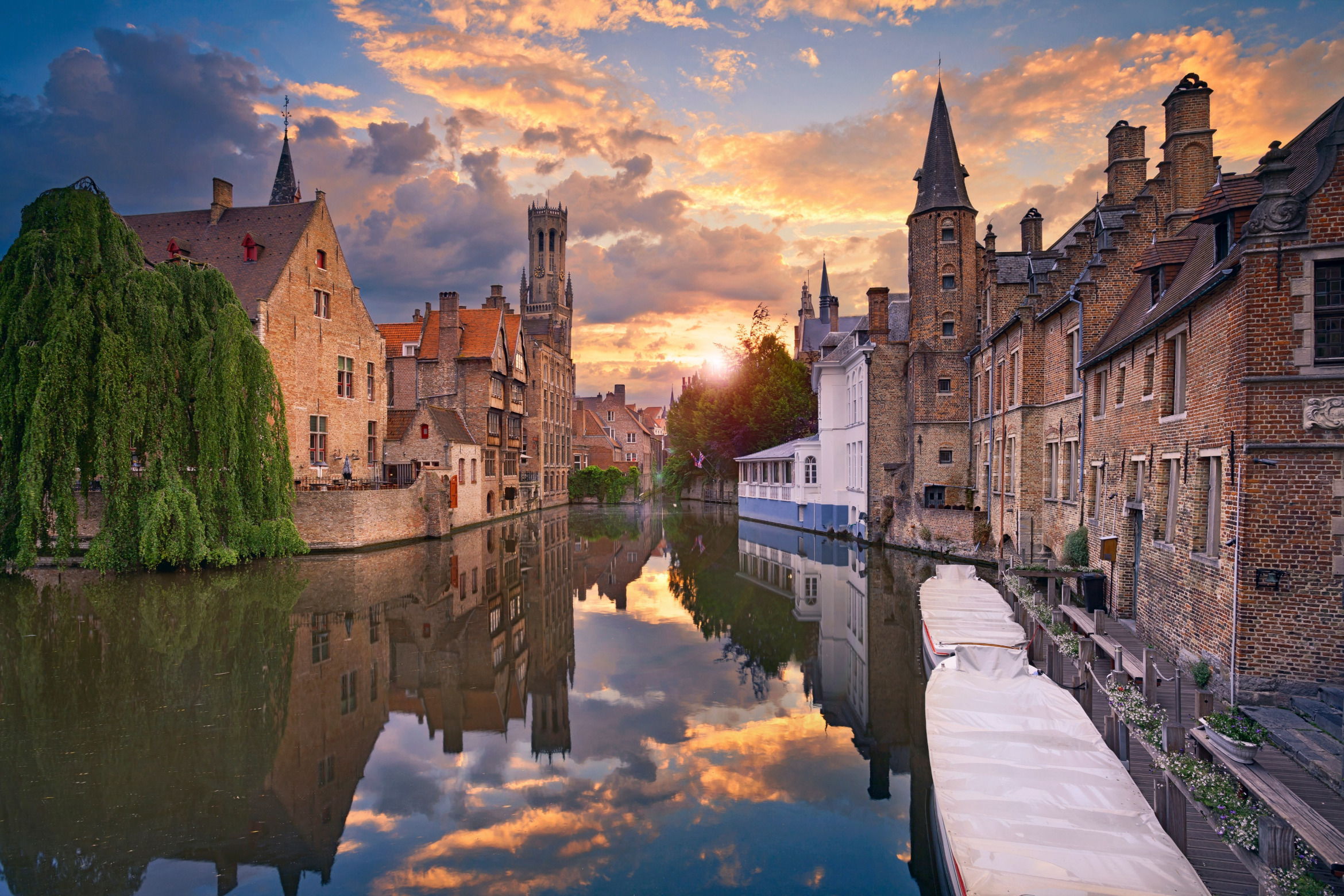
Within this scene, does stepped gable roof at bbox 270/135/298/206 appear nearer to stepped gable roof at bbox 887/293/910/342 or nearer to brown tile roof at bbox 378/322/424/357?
brown tile roof at bbox 378/322/424/357

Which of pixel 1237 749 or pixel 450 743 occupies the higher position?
pixel 1237 749

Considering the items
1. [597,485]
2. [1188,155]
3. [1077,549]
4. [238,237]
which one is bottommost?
[597,485]

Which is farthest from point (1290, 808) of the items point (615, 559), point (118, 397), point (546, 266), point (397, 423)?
point (546, 266)

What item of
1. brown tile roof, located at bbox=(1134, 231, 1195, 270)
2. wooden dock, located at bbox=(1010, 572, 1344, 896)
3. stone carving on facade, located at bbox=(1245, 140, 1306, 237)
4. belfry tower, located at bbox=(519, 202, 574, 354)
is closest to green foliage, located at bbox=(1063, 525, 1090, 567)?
brown tile roof, located at bbox=(1134, 231, 1195, 270)

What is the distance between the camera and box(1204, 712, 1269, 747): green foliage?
284 inches

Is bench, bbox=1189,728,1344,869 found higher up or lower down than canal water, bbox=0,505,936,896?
higher up

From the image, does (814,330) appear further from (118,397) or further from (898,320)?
(118,397)

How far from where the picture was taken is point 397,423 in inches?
1474

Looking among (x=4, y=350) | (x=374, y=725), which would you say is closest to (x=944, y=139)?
(x=374, y=725)

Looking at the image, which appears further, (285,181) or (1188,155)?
(285,181)

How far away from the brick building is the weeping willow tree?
6.22m

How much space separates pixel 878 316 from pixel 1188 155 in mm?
14939

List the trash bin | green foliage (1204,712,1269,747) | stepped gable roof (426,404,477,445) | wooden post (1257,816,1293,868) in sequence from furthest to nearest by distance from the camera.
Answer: stepped gable roof (426,404,477,445), the trash bin, green foliage (1204,712,1269,747), wooden post (1257,816,1293,868)

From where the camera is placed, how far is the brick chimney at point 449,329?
130ft
